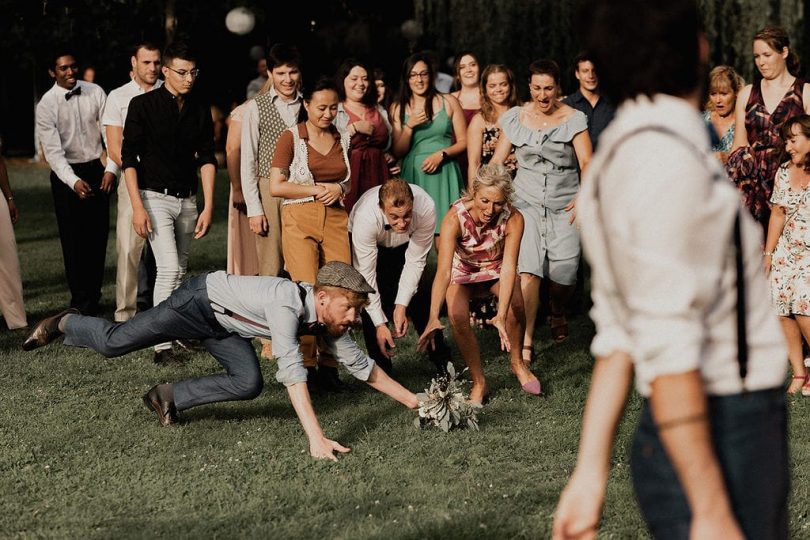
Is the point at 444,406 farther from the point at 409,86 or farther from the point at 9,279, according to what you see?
the point at 9,279

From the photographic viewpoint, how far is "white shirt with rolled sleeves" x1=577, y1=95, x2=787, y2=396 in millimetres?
1899

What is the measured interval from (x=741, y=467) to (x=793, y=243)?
16.8 ft

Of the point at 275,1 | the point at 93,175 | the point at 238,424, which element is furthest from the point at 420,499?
the point at 275,1

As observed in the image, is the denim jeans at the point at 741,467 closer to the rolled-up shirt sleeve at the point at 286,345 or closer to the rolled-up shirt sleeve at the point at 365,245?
the rolled-up shirt sleeve at the point at 286,345

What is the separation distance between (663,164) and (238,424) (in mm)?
4565

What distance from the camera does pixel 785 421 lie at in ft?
7.13

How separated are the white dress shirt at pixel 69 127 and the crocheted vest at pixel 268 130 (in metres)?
2.02

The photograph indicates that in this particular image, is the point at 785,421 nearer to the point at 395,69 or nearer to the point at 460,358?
the point at 460,358

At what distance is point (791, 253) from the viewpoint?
6.92m

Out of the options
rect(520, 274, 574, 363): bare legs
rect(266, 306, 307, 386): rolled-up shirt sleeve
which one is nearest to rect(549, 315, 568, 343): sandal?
rect(520, 274, 574, 363): bare legs

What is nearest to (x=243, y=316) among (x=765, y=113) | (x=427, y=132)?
(x=427, y=132)

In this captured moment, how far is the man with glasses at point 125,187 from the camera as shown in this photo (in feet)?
26.7

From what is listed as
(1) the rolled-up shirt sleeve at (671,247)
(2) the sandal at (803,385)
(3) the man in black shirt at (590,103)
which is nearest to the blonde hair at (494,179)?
(2) the sandal at (803,385)

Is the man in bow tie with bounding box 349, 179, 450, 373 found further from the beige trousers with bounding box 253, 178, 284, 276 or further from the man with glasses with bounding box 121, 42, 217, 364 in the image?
the man with glasses with bounding box 121, 42, 217, 364
